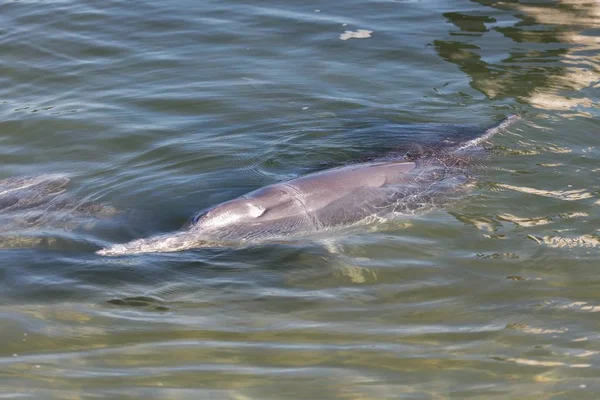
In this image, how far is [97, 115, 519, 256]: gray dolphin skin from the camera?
321 inches

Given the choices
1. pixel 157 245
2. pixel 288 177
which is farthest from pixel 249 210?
pixel 288 177

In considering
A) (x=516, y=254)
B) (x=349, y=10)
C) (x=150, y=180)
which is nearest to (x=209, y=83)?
(x=150, y=180)

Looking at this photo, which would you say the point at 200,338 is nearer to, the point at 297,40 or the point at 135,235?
the point at 135,235

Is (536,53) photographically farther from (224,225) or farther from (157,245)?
(157,245)

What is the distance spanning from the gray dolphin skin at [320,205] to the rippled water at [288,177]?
0.55 feet

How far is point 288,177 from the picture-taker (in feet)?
31.2

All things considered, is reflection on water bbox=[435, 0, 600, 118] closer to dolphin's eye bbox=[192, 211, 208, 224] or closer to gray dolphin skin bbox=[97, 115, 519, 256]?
gray dolphin skin bbox=[97, 115, 519, 256]

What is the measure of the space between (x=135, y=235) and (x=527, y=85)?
19.7 feet

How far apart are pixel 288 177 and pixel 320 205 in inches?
42.7

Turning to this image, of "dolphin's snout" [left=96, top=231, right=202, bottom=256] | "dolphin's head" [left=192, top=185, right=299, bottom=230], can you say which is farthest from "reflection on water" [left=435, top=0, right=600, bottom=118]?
"dolphin's snout" [left=96, top=231, right=202, bottom=256]

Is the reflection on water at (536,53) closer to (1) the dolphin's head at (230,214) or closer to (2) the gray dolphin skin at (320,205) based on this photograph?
(2) the gray dolphin skin at (320,205)

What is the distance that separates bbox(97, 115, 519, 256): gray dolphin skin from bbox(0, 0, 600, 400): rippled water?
0.55 feet

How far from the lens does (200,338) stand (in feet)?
22.1

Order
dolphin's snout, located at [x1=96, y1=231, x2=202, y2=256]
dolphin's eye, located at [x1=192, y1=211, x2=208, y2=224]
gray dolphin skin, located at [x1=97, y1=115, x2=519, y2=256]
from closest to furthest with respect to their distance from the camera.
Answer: dolphin's snout, located at [x1=96, y1=231, x2=202, y2=256], gray dolphin skin, located at [x1=97, y1=115, x2=519, y2=256], dolphin's eye, located at [x1=192, y1=211, x2=208, y2=224]
